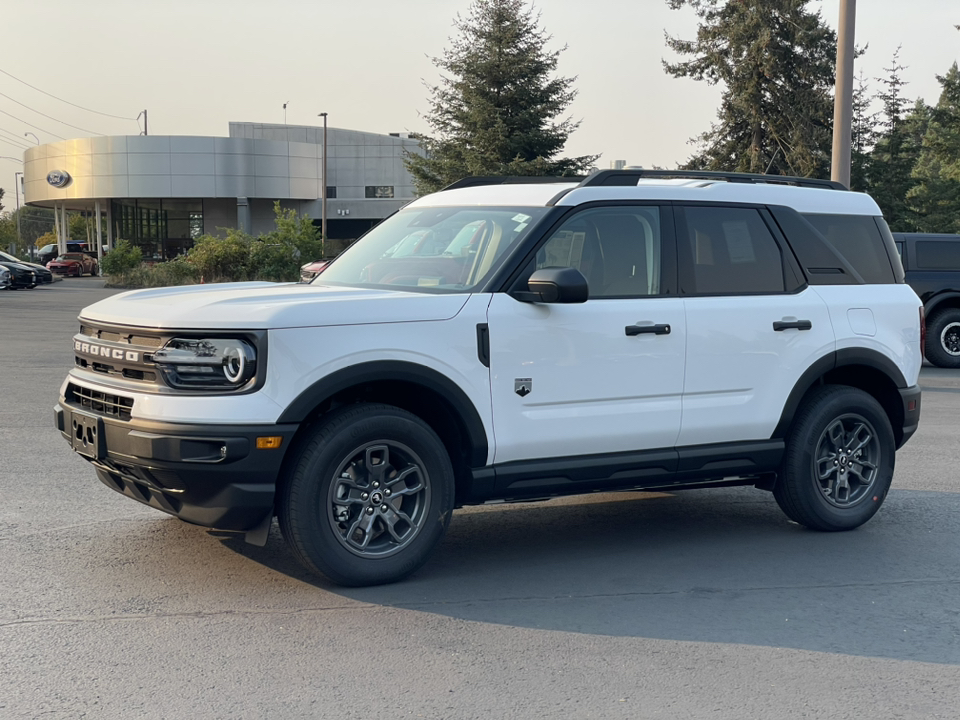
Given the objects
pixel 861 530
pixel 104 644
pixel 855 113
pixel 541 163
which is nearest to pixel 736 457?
A: pixel 861 530

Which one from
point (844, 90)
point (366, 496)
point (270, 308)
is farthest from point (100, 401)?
point (844, 90)

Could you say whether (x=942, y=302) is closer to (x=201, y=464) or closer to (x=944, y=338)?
(x=944, y=338)

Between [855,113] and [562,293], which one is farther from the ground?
[855,113]

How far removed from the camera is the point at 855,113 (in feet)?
158

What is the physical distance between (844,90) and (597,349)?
10.4 metres

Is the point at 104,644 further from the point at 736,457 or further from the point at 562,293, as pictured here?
the point at 736,457

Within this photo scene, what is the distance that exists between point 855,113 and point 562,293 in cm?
4667

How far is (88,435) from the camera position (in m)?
5.31

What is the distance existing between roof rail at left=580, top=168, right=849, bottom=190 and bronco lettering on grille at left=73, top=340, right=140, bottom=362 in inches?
98.2

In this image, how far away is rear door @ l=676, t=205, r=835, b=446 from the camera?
239 inches

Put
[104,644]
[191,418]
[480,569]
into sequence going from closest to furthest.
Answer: [104,644] < [191,418] < [480,569]

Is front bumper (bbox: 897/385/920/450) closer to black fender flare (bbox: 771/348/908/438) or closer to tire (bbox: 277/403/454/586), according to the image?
black fender flare (bbox: 771/348/908/438)

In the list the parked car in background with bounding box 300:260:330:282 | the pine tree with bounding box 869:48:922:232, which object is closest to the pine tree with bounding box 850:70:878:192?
the pine tree with bounding box 869:48:922:232

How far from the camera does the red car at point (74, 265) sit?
62969mm
